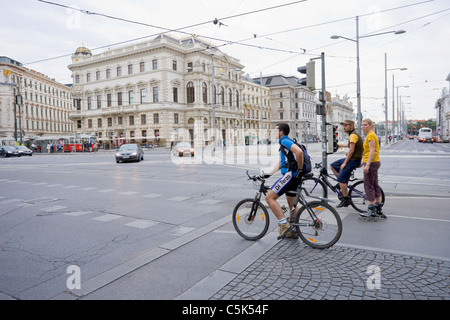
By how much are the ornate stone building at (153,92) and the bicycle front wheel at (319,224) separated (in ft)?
168

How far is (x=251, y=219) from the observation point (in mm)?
5199

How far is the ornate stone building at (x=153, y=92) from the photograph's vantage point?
184 ft

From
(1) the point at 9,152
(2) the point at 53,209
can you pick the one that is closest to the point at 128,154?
(2) the point at 53,209

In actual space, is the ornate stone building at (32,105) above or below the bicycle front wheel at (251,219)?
above

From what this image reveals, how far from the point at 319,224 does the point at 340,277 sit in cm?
104

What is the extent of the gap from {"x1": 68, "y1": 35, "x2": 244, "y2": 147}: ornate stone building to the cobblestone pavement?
51.8m

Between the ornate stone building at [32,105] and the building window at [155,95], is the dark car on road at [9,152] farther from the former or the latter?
the building window at [155,95]

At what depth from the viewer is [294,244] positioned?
4.98 metres

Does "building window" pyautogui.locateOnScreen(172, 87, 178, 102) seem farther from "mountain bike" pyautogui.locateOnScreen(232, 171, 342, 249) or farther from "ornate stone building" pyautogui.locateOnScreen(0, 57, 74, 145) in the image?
"mountain bike" pyautogui.locateOnScreen(232, 171, 342, 249)

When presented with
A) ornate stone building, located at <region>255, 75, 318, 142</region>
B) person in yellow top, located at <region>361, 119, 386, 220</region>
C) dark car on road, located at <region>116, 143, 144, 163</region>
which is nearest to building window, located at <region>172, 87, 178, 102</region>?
dark car on road, located at <region>116, 143, 144, 163</region>

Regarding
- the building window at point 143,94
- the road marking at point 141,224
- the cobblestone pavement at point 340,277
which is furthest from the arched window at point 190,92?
the cobblestone pavement at point 340,277

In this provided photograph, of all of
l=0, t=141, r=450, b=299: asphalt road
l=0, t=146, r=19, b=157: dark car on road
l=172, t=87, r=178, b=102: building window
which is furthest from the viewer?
l=172, t=87, r=178, b=102: building window

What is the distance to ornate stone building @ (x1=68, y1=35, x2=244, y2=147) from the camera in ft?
184
